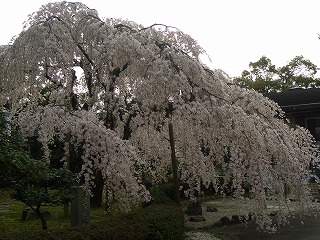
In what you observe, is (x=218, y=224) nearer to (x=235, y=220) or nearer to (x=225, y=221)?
(x=225, y=221)

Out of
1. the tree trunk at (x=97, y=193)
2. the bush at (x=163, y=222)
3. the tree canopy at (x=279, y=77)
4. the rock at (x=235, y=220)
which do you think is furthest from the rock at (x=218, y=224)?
the tree canopy at (x=279, y=77)

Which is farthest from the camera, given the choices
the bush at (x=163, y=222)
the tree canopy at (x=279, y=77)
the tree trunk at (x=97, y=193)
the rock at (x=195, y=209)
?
the tree canopy at (x=279, y=77)

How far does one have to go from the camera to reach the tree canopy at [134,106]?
22.1ft

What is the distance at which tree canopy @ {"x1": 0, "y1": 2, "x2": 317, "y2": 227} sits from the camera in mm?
6750

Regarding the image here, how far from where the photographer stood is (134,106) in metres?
8.34

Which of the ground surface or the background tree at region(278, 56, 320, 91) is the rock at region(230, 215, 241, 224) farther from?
the background tree at region(278, 56, 320, 91)

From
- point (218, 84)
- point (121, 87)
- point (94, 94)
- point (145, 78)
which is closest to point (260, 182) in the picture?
point (218, 84)

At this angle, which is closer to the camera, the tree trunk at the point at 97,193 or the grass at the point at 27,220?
the grass at the point at 27,220

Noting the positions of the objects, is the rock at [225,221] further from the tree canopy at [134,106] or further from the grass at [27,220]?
the grass at [27,220]

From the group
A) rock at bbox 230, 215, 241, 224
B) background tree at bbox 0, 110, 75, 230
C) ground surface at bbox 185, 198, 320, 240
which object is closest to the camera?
background tree at bbox 0, 110, 75, 230

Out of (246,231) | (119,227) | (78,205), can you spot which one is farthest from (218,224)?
(119,227)

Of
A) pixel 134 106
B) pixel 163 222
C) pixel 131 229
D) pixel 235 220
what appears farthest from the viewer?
pixel 235 220

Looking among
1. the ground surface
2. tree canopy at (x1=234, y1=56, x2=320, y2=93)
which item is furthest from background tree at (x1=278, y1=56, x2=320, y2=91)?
the ground surface

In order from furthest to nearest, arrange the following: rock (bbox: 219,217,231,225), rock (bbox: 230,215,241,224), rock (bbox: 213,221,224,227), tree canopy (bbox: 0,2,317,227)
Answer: rock (bbox: 230,215,241,224), rock (bbox: 219,217,231,225), rock (bbox: 213,221,224,227), tree canopy (bbox: 0,2,317,227)
